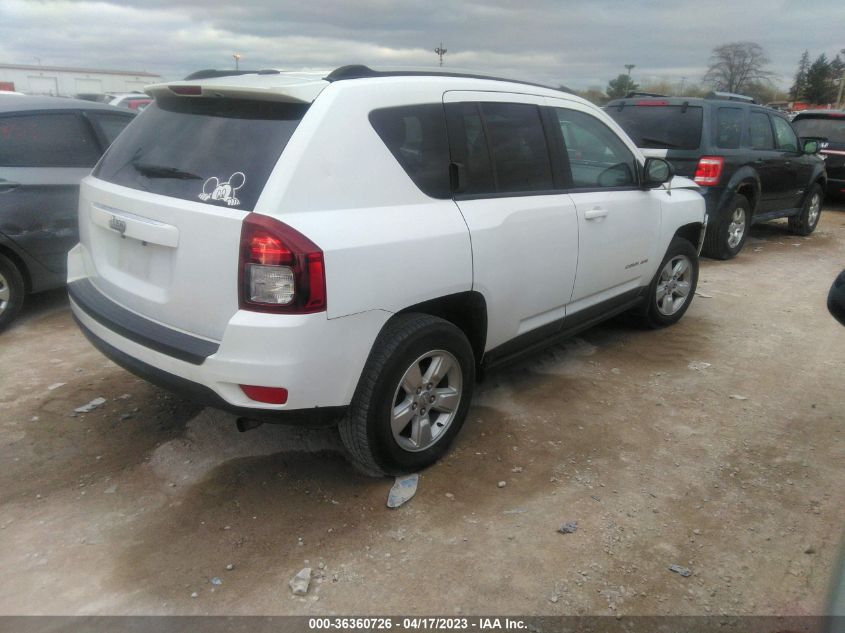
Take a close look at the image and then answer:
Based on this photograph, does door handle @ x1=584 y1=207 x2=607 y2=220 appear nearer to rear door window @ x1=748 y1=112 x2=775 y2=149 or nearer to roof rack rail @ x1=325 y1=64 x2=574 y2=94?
roof rack rail @ x1=325 y1=64 x2=574 y2=94

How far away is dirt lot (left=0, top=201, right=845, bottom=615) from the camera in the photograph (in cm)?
250

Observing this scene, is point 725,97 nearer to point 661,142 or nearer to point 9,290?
point 661,142

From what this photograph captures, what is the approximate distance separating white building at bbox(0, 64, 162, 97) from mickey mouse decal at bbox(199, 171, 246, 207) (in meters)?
47.7

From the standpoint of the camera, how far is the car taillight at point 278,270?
241 centimetres

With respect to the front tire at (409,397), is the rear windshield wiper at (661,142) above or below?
above

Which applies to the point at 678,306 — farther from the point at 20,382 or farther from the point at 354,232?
the point at 20,382

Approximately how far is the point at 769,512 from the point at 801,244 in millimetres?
7630

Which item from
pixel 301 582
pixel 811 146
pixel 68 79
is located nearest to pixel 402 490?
pixel 301 582

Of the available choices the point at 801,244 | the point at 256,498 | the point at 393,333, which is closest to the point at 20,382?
the point at 256,498

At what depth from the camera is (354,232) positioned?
2586 mm

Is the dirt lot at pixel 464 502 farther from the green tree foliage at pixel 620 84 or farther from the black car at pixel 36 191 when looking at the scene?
the green tree foliage at pixel 620 84

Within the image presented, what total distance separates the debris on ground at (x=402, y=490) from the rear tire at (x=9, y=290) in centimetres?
354

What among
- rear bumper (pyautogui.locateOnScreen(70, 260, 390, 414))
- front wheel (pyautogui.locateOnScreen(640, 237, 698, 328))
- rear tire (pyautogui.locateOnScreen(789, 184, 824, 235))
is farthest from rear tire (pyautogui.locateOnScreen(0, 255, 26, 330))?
rear tire (pyautogui.locateOnScreen(789, 184, 824, 235))

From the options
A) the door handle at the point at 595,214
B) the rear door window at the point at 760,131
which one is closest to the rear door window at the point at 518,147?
the door handle at the point at 595,214
